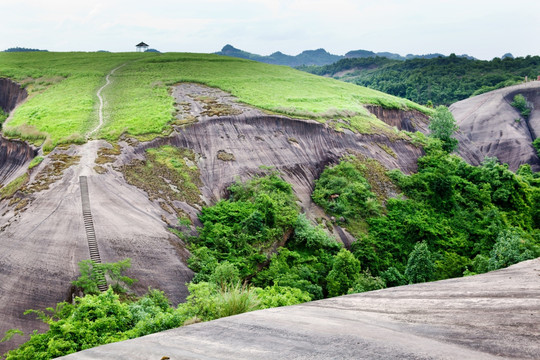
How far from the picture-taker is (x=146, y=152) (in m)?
27.1

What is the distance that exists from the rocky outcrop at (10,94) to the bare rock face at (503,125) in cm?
5703

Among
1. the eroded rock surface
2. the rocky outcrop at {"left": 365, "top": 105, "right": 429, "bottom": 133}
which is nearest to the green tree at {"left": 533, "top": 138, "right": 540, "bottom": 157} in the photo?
the rocky outcrop at {"left": 365, "top": 105, "right": 429, "bottom": 133}

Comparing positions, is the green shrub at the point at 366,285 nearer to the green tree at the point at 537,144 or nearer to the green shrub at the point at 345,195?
the green shrub at the point at 345,195

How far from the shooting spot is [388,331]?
631cm

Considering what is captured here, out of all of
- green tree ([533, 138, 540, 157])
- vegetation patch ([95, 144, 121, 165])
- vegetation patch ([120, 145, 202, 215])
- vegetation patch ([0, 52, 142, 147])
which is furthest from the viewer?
green tree ([533, 138, 540, 157])

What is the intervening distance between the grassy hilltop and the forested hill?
133ft

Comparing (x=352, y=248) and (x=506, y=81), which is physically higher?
(x=506, y=81)

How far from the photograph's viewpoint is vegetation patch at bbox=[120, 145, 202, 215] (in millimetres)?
23484

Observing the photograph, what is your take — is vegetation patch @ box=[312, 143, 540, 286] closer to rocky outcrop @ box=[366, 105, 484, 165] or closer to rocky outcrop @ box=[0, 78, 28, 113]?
rocky outcrop @ box=[366, 105, 484, 165]

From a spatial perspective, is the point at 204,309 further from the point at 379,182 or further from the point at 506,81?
the point at 506,81

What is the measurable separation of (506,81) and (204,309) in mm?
89412

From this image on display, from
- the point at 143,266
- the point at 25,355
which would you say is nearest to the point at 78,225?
the point at 143,266

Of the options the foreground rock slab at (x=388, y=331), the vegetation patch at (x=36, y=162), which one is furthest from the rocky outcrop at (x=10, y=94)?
the foreground rock slab at (x=388, y=331)

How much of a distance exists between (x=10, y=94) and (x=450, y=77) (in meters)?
87.3
